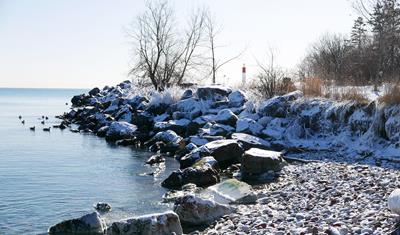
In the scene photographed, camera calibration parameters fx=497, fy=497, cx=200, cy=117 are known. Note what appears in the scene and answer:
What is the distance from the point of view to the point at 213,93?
89.8 feet

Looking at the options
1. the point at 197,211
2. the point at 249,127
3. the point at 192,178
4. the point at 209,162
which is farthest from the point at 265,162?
the point at 249,127

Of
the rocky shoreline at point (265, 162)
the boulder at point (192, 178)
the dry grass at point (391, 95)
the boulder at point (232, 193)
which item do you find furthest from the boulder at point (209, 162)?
the dry grass at point (391, 95)

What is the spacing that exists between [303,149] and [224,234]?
10.2 metres

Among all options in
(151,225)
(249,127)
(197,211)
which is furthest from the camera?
(249,127)

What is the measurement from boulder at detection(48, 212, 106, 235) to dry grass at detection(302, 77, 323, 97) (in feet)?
43.8

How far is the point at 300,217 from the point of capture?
30.3 ft

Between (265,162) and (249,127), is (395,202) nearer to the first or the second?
(265,162)

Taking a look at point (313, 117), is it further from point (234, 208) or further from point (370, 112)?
point (234, 208)

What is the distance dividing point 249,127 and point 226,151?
4074 millimetres

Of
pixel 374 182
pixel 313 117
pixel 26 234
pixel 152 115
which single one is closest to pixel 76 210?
pixel 26 234

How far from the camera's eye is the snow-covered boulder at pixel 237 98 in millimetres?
25375

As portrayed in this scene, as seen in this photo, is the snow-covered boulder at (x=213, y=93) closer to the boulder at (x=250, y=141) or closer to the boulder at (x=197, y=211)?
the boulder at (x=250, y=141)

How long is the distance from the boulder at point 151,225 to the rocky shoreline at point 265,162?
0.06ft

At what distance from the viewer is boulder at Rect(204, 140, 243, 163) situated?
670 inches
